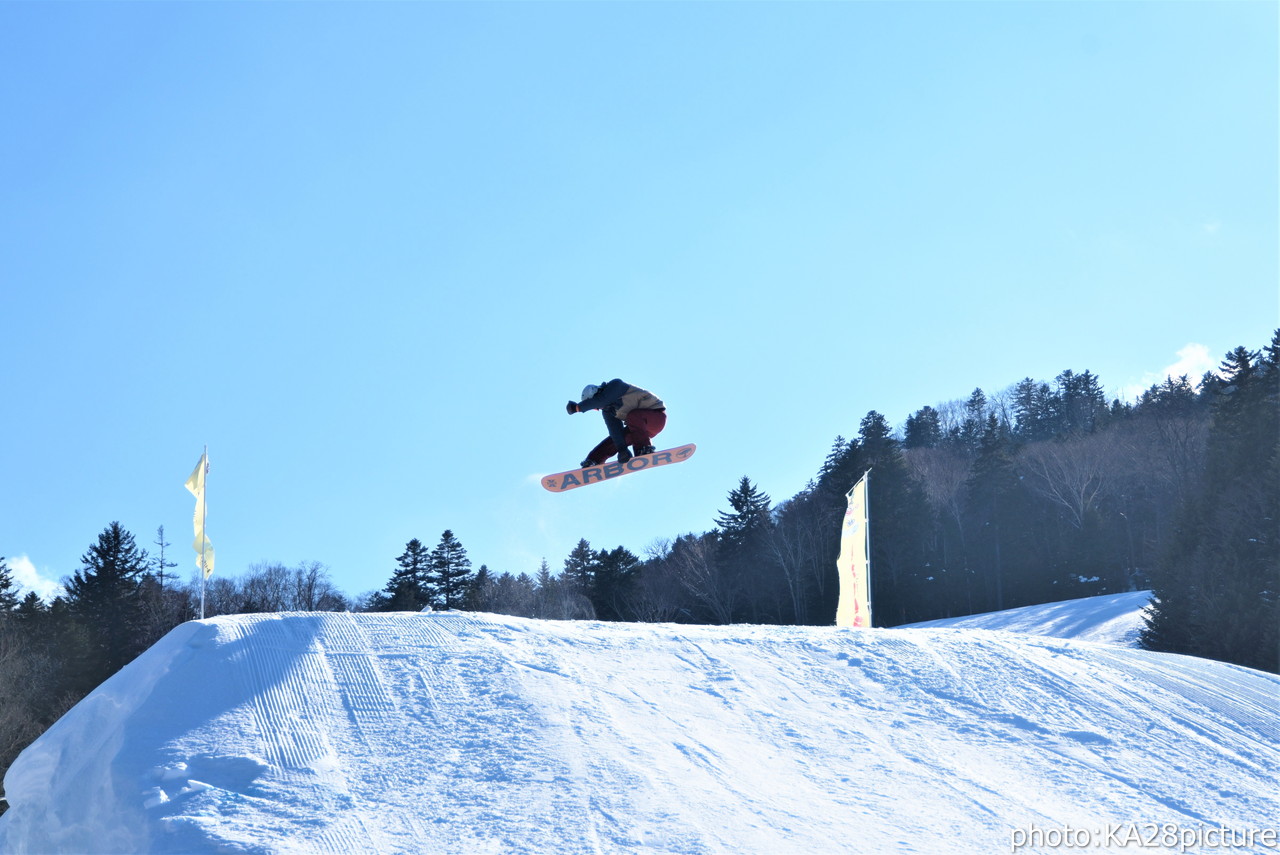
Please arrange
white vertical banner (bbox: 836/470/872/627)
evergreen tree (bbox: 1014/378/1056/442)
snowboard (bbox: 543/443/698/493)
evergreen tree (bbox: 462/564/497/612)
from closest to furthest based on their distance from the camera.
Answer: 1. snowboard (bbox: 543/443/698/493)
2. white vertical banner (bbox: 836/470/872/627)
3. evergreen tree (bbox: 462/564/497/612)
4. evergreen tree (bbox: 1014/378/1056/442)

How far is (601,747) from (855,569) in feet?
37.0

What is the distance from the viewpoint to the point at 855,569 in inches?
764

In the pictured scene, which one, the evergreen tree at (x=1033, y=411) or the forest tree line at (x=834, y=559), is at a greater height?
the evergreen tree at (x=1033, y=411)

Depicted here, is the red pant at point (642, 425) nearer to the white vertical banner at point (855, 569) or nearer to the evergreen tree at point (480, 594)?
the white vertical banner at point (855, 569)

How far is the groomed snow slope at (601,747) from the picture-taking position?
25.4ft

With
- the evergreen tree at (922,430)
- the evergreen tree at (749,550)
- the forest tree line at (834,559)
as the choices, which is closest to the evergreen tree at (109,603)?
the forest tree line at (834,559)

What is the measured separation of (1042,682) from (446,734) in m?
7.45

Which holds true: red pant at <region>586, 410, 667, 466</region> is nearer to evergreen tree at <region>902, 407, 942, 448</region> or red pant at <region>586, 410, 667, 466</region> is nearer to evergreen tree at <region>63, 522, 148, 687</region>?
evergreen tree at <region>63, 522, 148, 687</region>

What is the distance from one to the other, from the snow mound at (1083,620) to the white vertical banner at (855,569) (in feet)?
46.4

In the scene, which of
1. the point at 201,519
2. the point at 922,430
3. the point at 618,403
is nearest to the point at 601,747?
the point at 618,403

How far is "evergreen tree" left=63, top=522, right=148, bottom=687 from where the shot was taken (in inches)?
1646

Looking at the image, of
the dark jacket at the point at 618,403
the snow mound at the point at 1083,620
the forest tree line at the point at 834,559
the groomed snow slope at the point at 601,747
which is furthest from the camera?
the forest tree line at the point at 834,559

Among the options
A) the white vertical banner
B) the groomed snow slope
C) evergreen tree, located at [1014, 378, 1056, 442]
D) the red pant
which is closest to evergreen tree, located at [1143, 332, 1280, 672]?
the white vertical banner

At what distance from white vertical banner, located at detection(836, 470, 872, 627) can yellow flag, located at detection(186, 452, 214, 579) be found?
1145 centimetres
